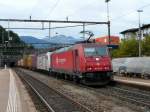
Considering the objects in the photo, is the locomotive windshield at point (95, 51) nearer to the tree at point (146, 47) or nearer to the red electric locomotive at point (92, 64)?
the red electric locomotive at point (92, 64)

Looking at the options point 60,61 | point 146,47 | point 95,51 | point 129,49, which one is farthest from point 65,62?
point 129,49

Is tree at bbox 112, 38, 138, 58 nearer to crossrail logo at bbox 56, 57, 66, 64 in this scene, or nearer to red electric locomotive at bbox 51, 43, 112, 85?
crossrail logo at bbox 56, 57, 66, 64

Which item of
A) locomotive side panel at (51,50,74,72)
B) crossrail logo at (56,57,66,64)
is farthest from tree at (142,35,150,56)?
crossrail logo at (56,57,66,64)

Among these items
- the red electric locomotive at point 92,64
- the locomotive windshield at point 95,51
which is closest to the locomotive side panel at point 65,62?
the red electric locomotive at point 92,64

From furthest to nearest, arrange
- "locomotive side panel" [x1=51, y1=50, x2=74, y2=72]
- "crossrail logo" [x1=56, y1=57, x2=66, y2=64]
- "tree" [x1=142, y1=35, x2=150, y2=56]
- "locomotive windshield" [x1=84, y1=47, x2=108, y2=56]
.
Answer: "tree" [x1=142, y1=35, x2=150, y2=56] < "crossrail logo" [x1=56, y1=57, x2=66, y2=64] < "locomotive side panel" [x1=51, y1=50, x2=74, y2=72] < "locomotive windshield" [x1=84, y1=47, x2=108, y2=56]

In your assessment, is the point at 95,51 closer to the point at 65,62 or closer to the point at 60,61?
the point at 65,62

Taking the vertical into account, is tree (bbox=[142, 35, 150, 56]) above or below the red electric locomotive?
above

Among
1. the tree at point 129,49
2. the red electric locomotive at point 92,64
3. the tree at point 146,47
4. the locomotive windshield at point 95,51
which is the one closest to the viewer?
the red electric locomotive at point 92,64

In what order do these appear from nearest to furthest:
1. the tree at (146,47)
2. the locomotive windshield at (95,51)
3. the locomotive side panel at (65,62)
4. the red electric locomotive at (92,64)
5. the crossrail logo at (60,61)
A: the red electric locomotive at (92,64)
the locomotive windshield at (95,51)
the locomotive side panel at (65,62)
the crossrail logo at (60,61)
the tree at (146,47)

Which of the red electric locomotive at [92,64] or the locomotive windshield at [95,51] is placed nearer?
the red electric locomotive at [92,64]

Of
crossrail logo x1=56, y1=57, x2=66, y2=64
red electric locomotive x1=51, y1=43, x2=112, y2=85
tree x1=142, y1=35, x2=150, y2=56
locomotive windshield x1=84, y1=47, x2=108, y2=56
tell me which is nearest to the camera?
red electric locomotive x1=51, y1=43, x2=112, y2=85

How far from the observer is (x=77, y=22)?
161 feet

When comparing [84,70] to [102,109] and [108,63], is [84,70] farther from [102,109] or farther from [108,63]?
[102,109]

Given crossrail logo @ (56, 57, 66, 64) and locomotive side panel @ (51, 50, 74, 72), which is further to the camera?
crossrail logo @ (56, 57, 66, 64)
